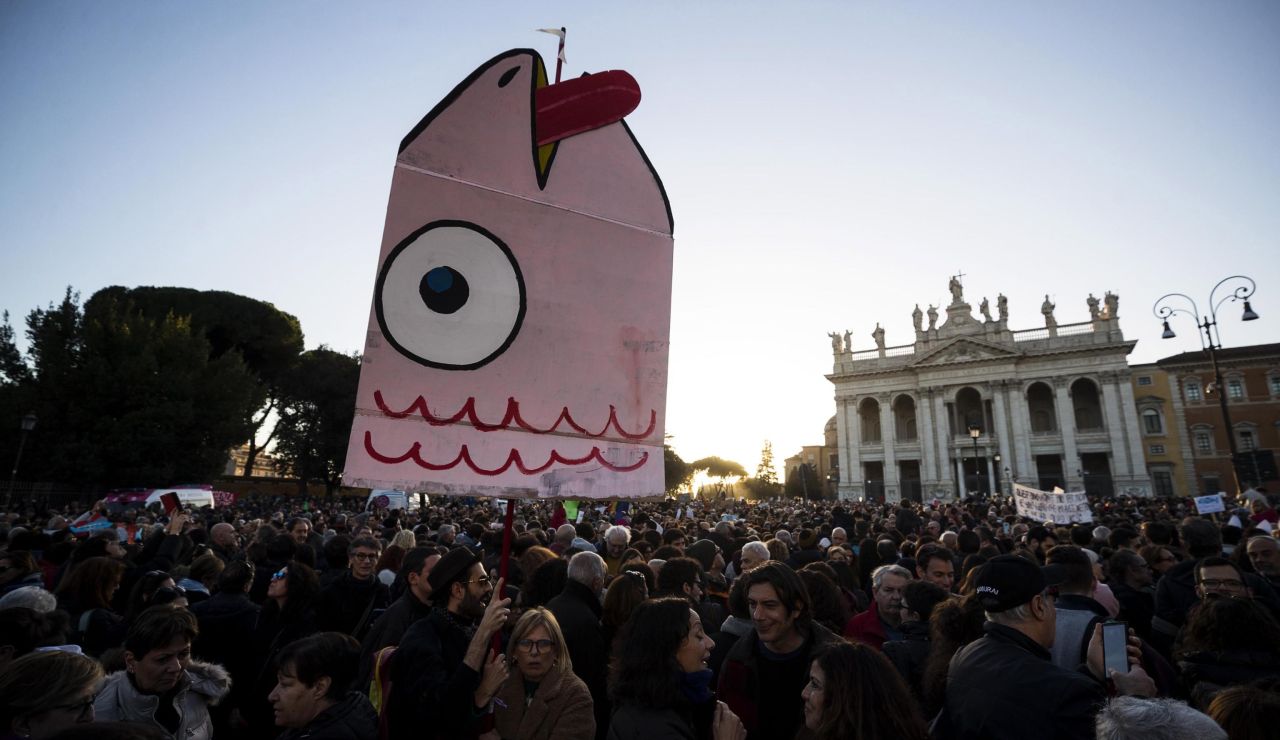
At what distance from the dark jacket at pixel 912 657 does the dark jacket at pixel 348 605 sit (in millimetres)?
3522

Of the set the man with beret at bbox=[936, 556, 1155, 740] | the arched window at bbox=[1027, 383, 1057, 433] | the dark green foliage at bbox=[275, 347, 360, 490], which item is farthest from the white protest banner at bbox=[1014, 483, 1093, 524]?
the arched window at bbox=[1027, 383, 1057, 433]

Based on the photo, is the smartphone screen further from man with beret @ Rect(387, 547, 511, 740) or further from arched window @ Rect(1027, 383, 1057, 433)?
arched window @ Rect(1027, 383, 1057, 433)

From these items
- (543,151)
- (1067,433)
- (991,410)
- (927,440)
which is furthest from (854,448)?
(543,151)

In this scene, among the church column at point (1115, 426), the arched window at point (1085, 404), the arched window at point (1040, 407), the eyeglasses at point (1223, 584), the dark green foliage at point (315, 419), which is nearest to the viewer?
the eyeglasses at point (1223, 584)

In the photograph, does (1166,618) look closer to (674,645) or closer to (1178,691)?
(1178,691)

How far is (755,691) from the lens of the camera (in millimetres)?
2898

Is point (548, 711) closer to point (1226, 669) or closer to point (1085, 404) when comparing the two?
point (1226, 669)

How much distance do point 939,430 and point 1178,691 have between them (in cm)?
4791

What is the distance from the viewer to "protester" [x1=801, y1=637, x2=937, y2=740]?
2035 mm

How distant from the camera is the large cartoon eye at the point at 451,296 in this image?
7.75ft

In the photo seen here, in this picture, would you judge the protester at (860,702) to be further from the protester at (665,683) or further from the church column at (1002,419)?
the church column at (1002,419)

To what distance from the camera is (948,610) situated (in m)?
3.04

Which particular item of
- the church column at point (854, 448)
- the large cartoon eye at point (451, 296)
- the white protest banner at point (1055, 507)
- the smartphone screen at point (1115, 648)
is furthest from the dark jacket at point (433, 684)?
the church column at point (854, 448)

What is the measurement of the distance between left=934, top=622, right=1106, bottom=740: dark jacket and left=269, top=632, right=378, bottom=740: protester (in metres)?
2.25
